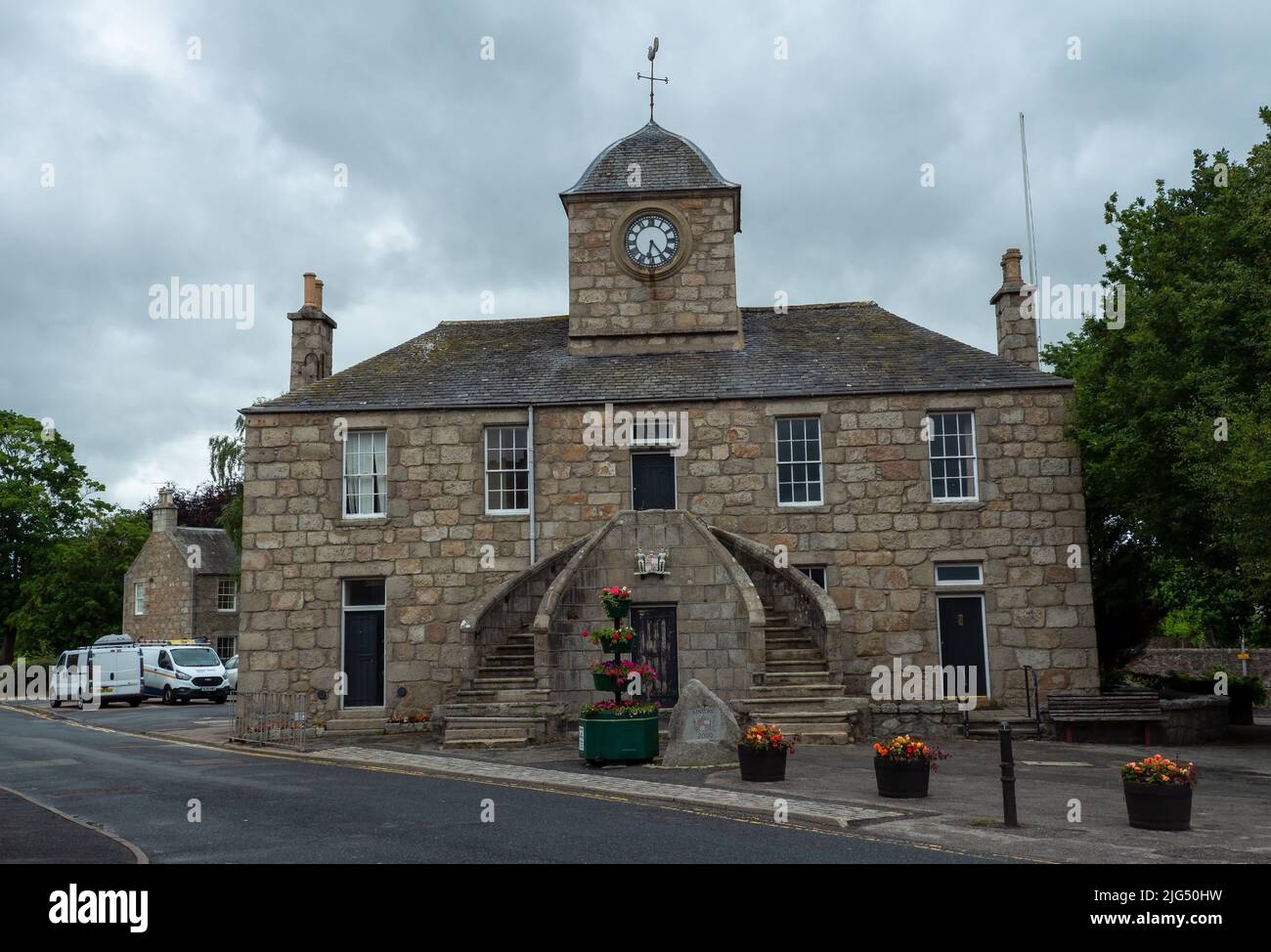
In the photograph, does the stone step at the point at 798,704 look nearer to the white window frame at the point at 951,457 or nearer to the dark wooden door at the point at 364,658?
the white window frame at the point at 951,457

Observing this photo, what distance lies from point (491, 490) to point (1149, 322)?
1353 centimetres

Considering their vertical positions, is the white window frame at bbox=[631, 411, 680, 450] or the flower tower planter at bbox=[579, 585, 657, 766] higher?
the white window frame at bbox=[631, 411, 680, 450]

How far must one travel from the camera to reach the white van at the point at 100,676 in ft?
108

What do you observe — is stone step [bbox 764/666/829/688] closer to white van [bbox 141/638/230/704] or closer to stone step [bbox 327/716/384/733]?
stone step [bbox 327/716/384/733]

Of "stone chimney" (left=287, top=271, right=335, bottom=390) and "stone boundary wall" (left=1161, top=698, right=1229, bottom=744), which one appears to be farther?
"stone chimney" (left=287, top=271, right=335, bottom=390)

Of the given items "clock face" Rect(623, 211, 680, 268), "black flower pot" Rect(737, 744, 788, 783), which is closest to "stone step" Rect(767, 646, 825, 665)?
"black flower pot" Rect(737, 744, 788, 783)

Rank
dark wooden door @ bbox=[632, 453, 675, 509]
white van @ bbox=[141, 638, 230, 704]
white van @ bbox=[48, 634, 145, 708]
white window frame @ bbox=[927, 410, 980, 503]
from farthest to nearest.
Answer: white van @ bbox=[141, 638, 230, 704], white van @ bbox=[48, 634, 145, 708], dark wooden door @ bbox=[632, 453, 675, 509], white window frame @ bbox=[927, 410, 980, 503]

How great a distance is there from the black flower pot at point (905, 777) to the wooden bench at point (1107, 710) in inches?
305

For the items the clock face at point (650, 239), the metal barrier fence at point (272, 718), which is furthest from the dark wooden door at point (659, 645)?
the clock face at point (650, 239)

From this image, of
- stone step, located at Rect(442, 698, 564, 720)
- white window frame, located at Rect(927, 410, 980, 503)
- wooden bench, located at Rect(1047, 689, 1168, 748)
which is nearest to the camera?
stone step, located at Rect(442, 698, 564, 720)

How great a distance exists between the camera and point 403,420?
2197cm

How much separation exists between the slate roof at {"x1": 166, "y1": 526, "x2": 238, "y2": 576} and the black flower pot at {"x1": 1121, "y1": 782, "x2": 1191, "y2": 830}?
4283cm

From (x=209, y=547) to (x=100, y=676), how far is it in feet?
51.4

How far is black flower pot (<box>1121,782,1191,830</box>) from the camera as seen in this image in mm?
10195
